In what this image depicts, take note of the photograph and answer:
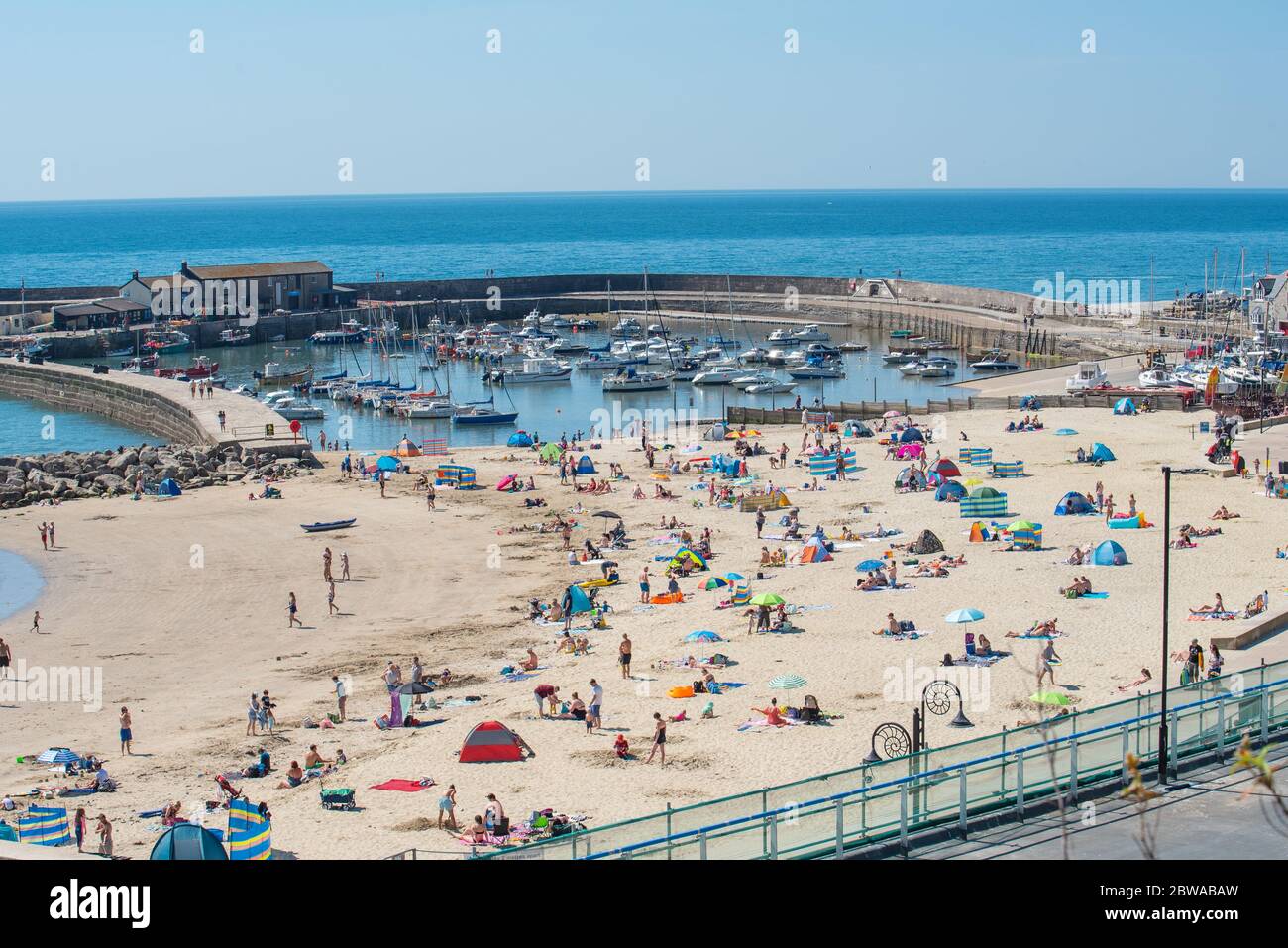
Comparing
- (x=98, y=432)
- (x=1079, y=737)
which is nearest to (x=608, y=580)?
(x=1079, y=737)

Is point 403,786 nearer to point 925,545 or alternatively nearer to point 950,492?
point 925,545

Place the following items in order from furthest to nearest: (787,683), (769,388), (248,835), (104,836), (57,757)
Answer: (769,388)
(787,683)
(57,757)
(104,836)
(248,835)

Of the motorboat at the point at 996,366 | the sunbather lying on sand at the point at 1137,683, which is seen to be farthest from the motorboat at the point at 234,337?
the sunbather lying on sand at the point at 1137,683

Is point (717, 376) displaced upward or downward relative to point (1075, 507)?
upward

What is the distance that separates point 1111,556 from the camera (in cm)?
3231

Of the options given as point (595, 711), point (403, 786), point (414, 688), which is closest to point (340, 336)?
point (414, 688)

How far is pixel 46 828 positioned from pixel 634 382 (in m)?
57.9

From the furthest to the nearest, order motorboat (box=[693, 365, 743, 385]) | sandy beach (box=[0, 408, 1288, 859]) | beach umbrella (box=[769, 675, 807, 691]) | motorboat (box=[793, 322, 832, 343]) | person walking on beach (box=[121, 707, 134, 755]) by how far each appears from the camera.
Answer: motorboat (box=[793, 322, 832, 343])
motorboat (box=[693, 365, 743, 385])
beach umbrella (box=[769, 675, 807, 691])
person walking on beach (box=[121, 707, 134, 755])
sandy beach (box=[0, 408, 1288, 859])

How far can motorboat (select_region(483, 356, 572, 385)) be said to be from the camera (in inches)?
3159

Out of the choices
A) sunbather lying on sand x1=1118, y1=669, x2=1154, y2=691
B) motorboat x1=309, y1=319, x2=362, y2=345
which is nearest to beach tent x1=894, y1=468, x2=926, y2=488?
sunbather lying on sand x1=1118, y1=669, x2=1154, y2=691

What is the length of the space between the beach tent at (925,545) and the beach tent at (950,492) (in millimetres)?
5975

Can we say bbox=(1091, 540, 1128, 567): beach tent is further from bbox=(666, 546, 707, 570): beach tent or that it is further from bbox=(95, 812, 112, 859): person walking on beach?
bbox=(95, 812, 112, 859): person walking on beach

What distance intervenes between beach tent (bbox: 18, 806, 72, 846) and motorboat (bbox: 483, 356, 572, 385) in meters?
59.7
